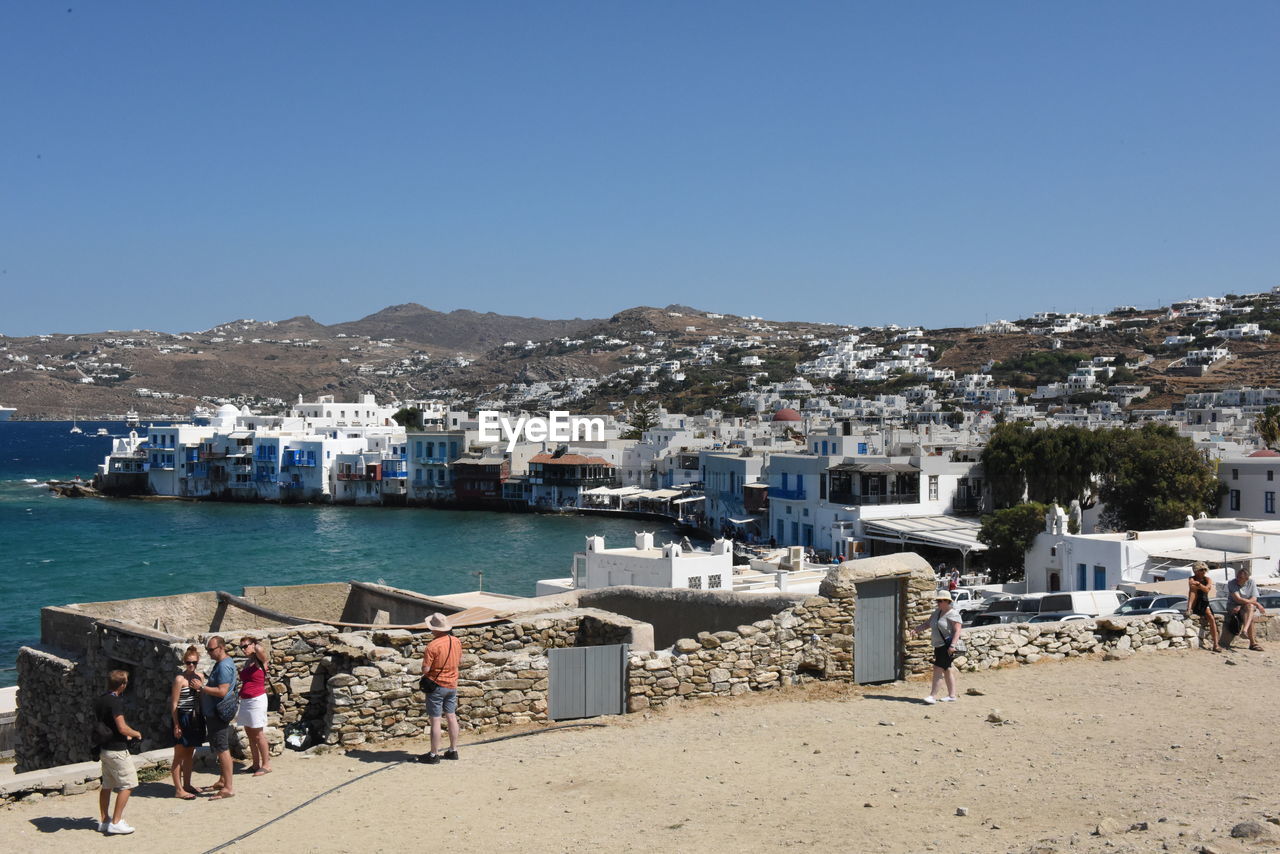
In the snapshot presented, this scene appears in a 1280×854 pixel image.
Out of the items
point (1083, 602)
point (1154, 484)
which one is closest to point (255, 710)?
point (1083, 602)

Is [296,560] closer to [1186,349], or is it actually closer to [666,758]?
[666,758]

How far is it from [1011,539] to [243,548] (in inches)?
1756

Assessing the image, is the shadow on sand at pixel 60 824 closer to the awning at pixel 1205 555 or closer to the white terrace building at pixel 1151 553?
the white terrace building at pixel 1151 553

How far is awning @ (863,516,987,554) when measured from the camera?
137ft

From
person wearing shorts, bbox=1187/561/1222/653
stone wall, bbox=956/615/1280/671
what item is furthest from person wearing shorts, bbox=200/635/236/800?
person wearing shorts, bbox=1187/561/1222/653

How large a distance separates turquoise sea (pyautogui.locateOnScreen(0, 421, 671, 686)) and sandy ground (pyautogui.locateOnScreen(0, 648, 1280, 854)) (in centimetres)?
2514

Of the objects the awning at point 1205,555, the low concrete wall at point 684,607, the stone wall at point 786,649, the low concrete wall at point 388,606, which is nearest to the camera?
the stone wall at point 786,649

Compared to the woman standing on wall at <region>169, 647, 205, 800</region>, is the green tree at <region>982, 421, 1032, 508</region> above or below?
above

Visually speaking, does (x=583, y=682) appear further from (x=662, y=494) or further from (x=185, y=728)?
(x=662, y=494)

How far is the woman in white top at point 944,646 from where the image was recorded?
1066 cm

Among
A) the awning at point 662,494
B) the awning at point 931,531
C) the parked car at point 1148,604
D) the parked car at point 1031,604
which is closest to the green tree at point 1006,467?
the awning at point 931,531

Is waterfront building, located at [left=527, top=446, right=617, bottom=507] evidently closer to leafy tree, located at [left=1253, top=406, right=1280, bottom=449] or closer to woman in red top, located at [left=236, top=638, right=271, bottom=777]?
leafy tree, located at [left=1253, top=406, right=1280, bottom=449]

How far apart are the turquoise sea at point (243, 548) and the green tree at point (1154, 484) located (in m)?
23.5

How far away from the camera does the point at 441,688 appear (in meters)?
9.21
